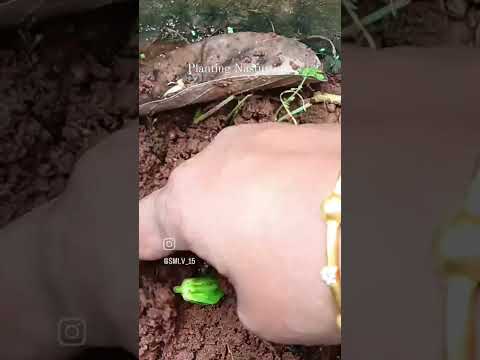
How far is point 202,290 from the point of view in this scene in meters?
0.68

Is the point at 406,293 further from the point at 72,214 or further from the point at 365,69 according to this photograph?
the point at 72,214

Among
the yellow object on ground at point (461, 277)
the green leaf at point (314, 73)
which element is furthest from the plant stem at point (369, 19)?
the yellow object on ground at point (461, 277)

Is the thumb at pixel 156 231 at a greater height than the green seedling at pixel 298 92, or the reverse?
the green seedling at pixel 298 92

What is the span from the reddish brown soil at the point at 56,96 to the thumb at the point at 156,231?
0.41ft

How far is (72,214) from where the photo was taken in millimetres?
686

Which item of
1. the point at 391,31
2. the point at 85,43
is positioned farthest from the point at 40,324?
the point at 391,31

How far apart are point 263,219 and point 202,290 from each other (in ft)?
0.46

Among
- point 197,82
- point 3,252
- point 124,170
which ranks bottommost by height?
point 3,252

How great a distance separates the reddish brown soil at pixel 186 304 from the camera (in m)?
0.68

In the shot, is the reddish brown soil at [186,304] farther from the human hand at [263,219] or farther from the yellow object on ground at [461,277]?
the yellow object on ground at [461,277]

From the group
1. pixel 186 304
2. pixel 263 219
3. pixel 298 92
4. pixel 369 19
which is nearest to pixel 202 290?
pixel 186 304

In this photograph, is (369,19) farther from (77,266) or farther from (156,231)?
(77,266)

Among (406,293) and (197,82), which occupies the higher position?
(197,82)

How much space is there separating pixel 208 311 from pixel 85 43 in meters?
0.44
